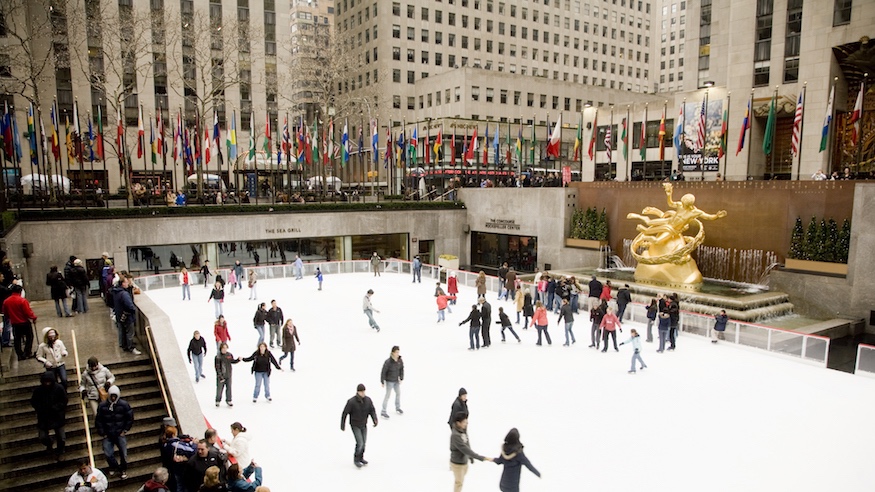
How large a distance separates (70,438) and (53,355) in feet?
4.77

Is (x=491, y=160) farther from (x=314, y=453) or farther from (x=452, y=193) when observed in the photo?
(x=314, y=453)

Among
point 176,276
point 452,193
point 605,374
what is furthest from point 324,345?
point 452,193

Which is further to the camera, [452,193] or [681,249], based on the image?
[452,193]

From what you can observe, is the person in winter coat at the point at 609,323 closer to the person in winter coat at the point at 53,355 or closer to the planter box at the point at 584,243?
the person in winter coat at the point at 53,355

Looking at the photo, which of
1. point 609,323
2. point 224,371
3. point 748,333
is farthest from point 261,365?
point 748,333

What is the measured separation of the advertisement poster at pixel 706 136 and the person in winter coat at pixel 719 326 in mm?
21189

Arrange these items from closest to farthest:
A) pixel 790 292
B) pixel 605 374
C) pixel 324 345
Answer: pixel 605 374
pixel 324 345
pixel 790 292

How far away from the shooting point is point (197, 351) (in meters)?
11.8

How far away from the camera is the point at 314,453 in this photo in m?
9.32

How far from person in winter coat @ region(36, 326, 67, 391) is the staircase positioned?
910 millimetres

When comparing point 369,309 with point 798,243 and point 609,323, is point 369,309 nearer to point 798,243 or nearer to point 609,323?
point 609,323

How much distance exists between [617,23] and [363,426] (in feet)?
270

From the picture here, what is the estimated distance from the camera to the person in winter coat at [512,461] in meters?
6.61

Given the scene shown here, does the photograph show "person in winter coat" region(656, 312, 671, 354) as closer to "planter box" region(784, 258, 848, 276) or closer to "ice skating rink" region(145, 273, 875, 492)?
"ice skating rink" region(145, 273, 875, 492)
